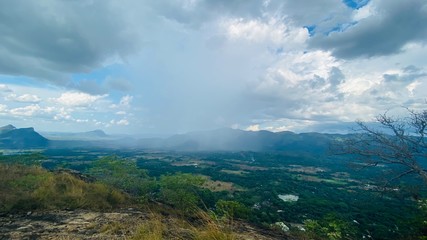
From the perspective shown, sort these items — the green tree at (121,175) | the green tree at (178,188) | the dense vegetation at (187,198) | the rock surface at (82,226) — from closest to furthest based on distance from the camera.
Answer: the rock surface at (82,226) → the dense vegetation at (187,198) → the green tree at (178,188) → the green tree at (121,175)

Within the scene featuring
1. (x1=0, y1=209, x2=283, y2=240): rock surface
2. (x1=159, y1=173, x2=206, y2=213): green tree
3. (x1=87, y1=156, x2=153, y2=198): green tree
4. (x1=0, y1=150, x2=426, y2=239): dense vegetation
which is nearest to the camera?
(x1=0, y1=209, x2=283, y2=240): rock surface

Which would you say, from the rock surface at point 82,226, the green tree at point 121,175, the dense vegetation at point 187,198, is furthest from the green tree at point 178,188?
the rock surface at point 82,226

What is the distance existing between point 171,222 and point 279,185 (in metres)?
91.6

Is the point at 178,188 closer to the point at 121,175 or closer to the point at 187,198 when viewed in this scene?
the point at 187,198

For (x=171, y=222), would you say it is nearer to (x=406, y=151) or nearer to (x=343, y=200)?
(x=406, y=151)

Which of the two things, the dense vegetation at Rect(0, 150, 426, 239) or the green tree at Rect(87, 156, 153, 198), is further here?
the green tree at Rect(87, 156, 153, 198)

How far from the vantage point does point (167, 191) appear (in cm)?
2433

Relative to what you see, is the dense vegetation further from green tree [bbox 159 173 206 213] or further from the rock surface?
the rock surface

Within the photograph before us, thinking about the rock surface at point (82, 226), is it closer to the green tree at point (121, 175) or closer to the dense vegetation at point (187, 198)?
the dense vegetation at point (187, 198)

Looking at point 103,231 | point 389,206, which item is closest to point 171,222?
point 103,231

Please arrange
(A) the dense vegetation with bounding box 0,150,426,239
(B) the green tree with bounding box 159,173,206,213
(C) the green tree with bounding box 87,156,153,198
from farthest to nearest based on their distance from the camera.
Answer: (C) the green tree with bounding box 87,156,153,198 → (B) the green tree with bounding box 159,173,206,213 → (A) the dense vegetation with bounding box 0,150,426,239

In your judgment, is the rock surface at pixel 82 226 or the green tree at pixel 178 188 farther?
the green tree at pixel 178 188

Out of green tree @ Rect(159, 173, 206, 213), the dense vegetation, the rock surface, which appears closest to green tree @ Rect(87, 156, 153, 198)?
the dense vegetation

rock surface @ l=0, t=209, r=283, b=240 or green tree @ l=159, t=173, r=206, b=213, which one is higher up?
rock surface @ l=0, t=209, r=283, b=240
